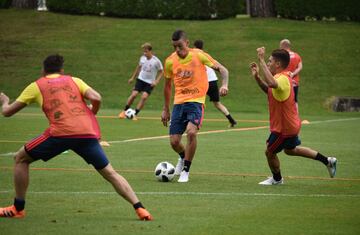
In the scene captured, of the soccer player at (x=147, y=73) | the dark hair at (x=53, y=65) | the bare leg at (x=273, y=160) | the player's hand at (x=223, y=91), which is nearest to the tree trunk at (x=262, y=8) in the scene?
the soccer player at (x=147, y=73)

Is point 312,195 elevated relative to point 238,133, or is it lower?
elevated

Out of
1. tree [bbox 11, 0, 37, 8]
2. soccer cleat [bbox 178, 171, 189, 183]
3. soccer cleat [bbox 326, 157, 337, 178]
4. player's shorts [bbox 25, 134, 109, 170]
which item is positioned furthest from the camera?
tree [bbox 11, 0, 37, 8]

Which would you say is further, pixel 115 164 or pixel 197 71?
pixel 115 164

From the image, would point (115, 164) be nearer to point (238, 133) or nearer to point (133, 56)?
point (238, 133)

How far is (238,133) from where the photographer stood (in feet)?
77.0

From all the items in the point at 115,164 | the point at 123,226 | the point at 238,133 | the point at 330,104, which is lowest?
the point at 330,104

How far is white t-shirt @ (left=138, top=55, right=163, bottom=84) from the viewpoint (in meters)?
28.4

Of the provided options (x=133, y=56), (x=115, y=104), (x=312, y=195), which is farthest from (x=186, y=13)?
(x=312, y=195)

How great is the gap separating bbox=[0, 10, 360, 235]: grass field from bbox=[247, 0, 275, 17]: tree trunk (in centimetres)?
126

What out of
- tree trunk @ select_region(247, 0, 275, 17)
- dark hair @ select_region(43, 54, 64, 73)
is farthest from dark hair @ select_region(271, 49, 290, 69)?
tree trunk @ select_region(247, 0, 275, 17)

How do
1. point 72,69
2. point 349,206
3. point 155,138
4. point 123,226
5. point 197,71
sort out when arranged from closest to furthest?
point 123,226
point 349,206
point 197,71
point 155,138
point 72,69

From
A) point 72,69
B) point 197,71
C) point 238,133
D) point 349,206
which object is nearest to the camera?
point 349,206

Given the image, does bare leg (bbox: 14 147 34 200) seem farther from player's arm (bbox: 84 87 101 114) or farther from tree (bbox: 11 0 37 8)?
tree (bbox: 11 0 37 8)

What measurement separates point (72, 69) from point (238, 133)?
14.7 metres
